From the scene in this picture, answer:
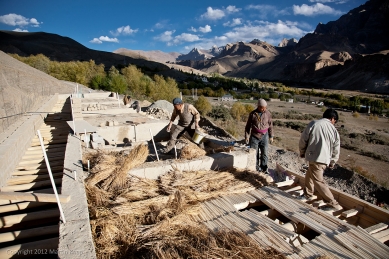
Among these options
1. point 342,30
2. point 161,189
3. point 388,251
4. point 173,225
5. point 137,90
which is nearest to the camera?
point 388,251

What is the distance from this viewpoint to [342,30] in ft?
444

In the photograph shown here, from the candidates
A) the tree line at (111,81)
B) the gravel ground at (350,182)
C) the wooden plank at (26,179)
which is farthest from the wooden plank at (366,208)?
the tree line at (111,81)

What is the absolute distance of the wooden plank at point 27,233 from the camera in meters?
2.65

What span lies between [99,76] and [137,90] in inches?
215

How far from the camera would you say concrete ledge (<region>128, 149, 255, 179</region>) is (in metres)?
4.15

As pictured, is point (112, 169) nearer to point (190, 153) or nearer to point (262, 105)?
point (190, 153)

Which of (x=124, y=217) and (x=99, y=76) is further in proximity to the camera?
(x=99, y=76)

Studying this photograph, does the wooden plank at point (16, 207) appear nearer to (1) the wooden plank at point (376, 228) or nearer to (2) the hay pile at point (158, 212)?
(2) the hay pile at point (158, 212)

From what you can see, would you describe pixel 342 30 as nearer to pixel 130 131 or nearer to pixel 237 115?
pixel 237 115

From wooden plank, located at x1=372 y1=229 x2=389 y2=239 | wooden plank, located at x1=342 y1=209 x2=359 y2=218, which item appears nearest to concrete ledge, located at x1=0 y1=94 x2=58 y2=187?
wooden plank, located at x1=342 y1=209 x2=359 y2=218

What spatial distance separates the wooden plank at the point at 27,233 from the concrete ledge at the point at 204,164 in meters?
1.37

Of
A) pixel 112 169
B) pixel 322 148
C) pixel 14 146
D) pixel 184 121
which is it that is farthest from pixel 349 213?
pixel 14 146

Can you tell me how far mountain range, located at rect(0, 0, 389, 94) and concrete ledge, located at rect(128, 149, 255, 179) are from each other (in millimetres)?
64815

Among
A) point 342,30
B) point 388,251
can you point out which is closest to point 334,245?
point 388,251
